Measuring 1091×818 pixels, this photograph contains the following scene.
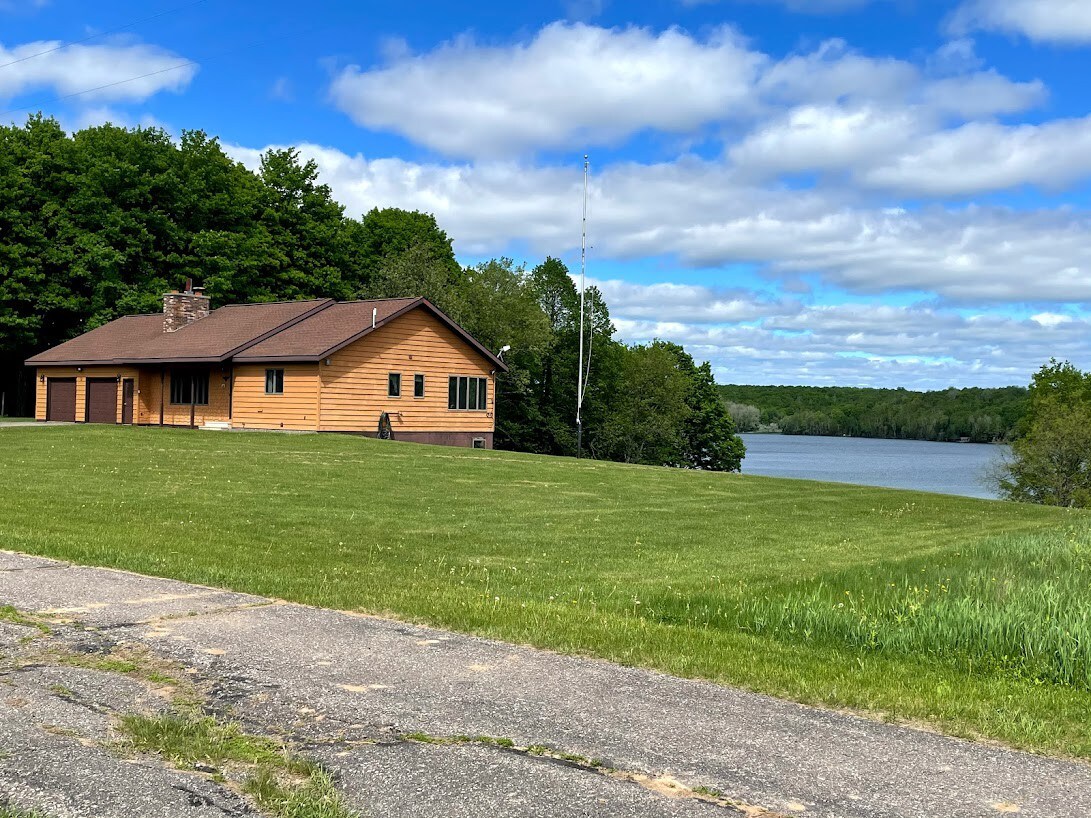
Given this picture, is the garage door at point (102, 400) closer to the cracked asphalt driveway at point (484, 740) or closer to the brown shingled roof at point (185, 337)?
the brown shingled roof at point (185, 337)

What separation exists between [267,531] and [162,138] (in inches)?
2238

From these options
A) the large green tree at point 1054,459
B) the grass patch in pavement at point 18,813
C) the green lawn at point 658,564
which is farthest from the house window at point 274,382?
the large green tree at point 1054,459

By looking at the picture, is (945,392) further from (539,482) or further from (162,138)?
(539,482)

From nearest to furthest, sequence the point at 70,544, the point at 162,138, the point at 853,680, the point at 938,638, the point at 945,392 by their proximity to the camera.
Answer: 1. the point at 853,680
2. the point at 938,638
3. the point at 70,544
4. the point at 162,138
5. the point at 945,392

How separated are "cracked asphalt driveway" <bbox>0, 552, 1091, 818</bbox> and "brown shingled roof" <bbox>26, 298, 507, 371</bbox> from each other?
1313 inches

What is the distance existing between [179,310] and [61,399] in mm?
7733

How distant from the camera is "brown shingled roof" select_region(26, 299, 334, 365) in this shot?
1709 inches

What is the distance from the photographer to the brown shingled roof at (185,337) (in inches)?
1709

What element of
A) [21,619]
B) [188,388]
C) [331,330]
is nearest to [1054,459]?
[331,330]

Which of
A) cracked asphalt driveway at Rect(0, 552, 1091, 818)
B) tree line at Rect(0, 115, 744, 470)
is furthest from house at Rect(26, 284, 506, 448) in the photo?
cracked asphalt driveway at Rect(0, 552, 1091, 818)

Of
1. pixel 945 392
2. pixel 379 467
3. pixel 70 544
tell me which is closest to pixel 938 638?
pixel 70 544

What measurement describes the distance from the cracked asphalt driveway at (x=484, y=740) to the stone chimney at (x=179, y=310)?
4413cm

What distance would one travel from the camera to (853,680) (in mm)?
7059

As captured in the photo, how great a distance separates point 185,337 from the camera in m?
46.5
